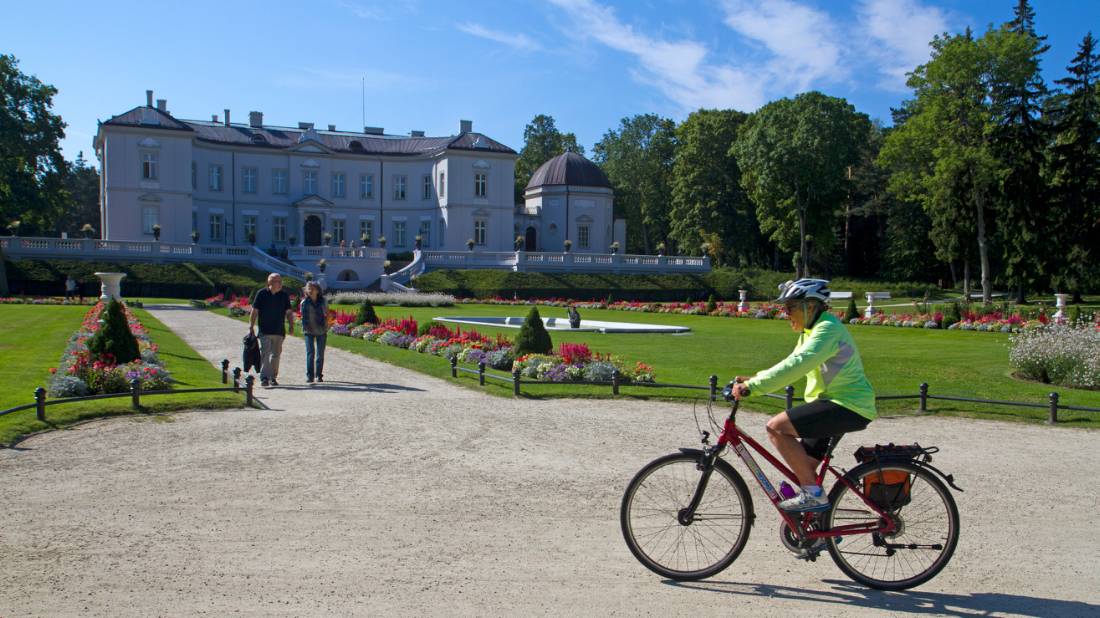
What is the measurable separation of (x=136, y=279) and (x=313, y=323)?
37.6 m

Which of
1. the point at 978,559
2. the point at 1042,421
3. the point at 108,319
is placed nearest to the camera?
the point at 978,559

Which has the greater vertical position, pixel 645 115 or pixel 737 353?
pixel 645 115

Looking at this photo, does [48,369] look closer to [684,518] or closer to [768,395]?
[768,395]

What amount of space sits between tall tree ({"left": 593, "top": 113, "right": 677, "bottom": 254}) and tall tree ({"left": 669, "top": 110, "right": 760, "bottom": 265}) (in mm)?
8336

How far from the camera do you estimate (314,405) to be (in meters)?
13.4

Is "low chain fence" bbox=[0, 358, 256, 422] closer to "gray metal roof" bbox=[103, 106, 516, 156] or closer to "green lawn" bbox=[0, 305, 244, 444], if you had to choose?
"green lawn" bbox=[0, 305, 244, 444]

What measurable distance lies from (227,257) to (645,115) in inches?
1811

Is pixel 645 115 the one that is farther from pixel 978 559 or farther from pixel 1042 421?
pixel 978 559

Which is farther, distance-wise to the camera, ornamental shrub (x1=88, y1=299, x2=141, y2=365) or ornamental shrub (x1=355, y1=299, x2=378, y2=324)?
ornamental shrub (x1=355, y1=299, x2=378, y2=324)

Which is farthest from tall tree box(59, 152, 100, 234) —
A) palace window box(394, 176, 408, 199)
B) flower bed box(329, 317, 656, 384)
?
flower bed box(329, 317, 656, 384)

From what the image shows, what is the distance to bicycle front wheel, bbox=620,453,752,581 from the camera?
227 inches

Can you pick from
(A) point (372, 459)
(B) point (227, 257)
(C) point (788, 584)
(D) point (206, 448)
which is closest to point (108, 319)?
(D) point (206, 448)

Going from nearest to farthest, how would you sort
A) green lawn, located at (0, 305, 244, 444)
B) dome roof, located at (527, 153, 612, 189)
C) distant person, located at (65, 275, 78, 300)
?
green lawn, located at (0, 305, 244, 444)
distant person, located at (65, 275, 78, 300)
dome roof, located at (527, 153, 612, 189)

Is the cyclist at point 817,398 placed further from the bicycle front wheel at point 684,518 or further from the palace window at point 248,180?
the palace window at point 248,180
